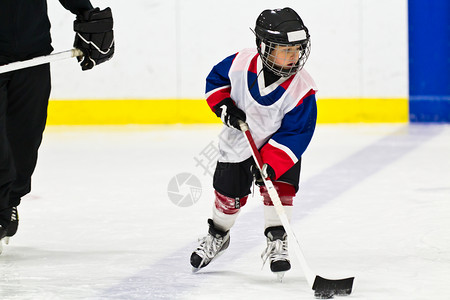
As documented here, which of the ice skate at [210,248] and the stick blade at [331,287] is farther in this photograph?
the ice skate at [210,248]

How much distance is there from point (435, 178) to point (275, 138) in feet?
6.23

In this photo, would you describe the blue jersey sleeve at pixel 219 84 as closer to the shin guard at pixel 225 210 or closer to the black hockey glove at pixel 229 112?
the black hockey glove at pixel 229 112

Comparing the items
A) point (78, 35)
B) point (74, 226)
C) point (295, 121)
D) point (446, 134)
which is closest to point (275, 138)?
point (295, 121)

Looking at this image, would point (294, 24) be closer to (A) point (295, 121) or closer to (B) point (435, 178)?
(A) point (295, 121)

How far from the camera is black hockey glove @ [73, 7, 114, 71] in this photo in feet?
8.92

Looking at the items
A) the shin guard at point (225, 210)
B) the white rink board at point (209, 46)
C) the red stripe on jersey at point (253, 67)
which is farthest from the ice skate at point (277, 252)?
the white rink board at point (209, 46)

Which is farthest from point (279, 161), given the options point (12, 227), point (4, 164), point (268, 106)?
point (12, 227)

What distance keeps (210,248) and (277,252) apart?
21 cm

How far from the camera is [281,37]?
7.66 ft

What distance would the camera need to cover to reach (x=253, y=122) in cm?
248

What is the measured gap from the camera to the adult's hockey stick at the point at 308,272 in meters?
2.24

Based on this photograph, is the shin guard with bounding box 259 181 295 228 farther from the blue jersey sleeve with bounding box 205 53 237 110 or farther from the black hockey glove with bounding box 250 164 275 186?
the blue jersey sleeve with bounding box 205 53 237 110

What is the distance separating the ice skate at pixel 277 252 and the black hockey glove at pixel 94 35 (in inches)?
29.6

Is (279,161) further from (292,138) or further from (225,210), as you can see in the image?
(225,210)
